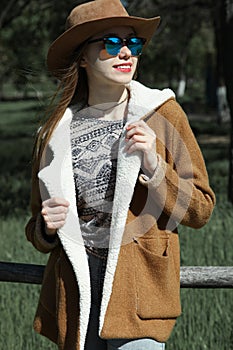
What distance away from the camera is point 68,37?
2551 millimetres

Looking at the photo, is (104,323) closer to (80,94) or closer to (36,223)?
(36,223)

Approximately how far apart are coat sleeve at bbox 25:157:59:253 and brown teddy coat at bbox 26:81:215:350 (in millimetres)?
76

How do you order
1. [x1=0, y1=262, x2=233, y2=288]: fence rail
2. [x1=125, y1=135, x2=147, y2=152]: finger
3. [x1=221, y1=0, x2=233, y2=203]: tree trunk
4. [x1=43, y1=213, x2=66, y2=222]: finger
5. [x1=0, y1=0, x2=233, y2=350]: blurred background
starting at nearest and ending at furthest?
[x1=125, y1=135, x2=147, y2=152]: finger < [x1=43, y1=213, x2=66, y2=222]: finger < [x1=0, y1=262, x2=233, y2=288]: fence rail < [x1=0, y1=0, x2=233, y2=350]: blurred background < [x1=221, y1=0, x2=233, y2=203]: tree trunk

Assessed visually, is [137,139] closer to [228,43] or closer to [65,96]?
[65,96]

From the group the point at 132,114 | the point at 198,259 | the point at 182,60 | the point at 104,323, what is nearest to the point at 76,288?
the point at 104,323

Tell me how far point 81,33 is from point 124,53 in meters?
0.15

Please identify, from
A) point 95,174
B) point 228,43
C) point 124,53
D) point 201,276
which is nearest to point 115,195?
point 95,174

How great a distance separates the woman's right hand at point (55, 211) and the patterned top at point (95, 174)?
3.5 inches

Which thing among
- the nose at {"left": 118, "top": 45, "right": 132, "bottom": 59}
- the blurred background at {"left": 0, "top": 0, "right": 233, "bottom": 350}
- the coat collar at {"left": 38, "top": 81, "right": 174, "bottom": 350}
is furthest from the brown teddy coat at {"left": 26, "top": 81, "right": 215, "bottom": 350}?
the blurred background at {"left": 0, "top": 0, "right": 233, "bottom": 350}

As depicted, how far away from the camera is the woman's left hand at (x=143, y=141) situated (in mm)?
2338

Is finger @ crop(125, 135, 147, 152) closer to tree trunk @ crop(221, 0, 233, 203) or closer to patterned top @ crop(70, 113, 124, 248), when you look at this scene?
patterned top @ crop(70, 113, 124, 248)

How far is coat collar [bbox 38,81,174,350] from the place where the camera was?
7.92 ft

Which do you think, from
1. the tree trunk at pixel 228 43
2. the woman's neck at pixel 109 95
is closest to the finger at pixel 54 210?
the woman's neck at pixel 109 95

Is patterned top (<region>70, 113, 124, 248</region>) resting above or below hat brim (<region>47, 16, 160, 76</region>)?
below
